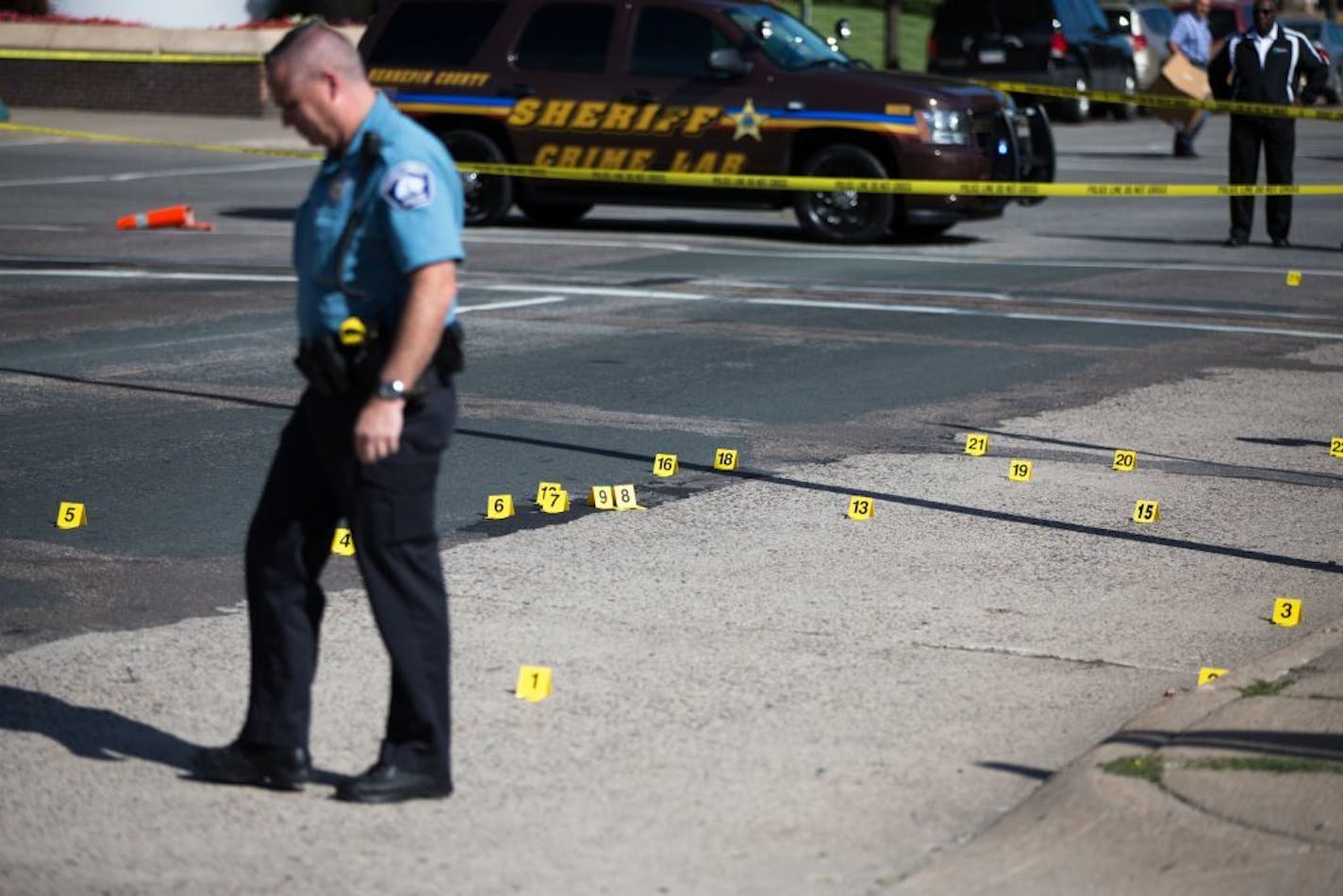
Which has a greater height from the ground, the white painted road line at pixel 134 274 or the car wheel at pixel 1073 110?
the white painted road line at pixel 134 274

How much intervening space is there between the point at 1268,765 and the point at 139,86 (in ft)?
101

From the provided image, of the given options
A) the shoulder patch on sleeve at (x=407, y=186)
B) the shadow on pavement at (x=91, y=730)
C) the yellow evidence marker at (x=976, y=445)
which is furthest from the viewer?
the yellow evidence marker at (x=976, y=445)

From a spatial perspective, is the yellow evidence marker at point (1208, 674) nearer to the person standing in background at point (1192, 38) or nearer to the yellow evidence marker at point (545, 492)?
the yellow evidence marker at point (545, 492)

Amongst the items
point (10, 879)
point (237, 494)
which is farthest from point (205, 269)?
point (10, 879)

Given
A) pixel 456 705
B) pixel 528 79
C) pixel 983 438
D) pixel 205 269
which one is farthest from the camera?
pixel 528 79

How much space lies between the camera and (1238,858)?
4523mm

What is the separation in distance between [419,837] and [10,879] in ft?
2.70

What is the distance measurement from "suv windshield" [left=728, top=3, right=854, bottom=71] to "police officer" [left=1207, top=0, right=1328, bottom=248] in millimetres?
3199

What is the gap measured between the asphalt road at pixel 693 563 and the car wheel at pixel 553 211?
426 centimetres

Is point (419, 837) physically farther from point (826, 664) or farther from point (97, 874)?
point (826, 664)

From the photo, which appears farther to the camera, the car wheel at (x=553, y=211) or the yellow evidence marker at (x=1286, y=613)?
the car wheel at (x=553, y=211)

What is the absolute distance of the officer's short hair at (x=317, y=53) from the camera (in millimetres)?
4723

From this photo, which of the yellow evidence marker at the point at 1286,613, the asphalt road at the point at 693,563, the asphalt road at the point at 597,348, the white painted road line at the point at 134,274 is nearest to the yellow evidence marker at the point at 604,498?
the asphalt road at the point at 693,563

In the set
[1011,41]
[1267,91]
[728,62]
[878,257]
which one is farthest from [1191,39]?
[878,257]
